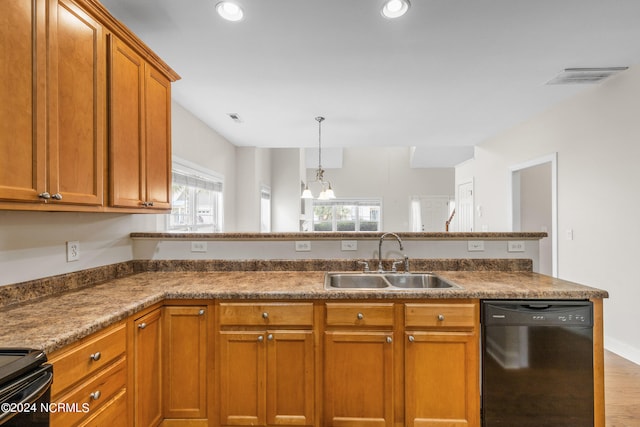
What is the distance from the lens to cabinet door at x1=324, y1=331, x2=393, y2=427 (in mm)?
1712

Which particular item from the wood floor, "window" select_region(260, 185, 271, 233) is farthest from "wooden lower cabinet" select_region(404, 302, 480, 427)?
"window" select_region(260, 185, 271, 233)

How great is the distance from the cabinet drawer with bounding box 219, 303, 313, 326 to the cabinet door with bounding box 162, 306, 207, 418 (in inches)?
5.9

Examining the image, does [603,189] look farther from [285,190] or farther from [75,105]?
[285,190]

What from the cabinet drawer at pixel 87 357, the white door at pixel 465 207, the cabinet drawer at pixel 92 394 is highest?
the white door at pixel 465 207

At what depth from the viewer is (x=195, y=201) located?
3.89m

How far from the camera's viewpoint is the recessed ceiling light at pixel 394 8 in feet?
5.89

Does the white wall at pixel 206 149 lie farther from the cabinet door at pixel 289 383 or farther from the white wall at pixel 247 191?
the cabinet door at pixel 289 383

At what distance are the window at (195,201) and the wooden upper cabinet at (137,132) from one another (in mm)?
1052

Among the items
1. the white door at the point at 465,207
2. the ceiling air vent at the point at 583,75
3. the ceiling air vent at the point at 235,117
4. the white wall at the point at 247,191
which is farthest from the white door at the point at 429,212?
the ceiling air vent at the point at 235,117

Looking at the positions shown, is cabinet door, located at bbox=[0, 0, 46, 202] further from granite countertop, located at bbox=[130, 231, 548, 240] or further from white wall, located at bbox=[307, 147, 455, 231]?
white wall, located at bbox=[307, 147, 455, 231]

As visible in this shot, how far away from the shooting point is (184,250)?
2375 millimetres

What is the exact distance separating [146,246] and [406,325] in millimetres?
1926

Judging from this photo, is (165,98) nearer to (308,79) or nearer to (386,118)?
(308,79)

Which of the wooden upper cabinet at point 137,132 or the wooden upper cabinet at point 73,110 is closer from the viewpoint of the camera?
the wooden upper cabinet at point 73,110
